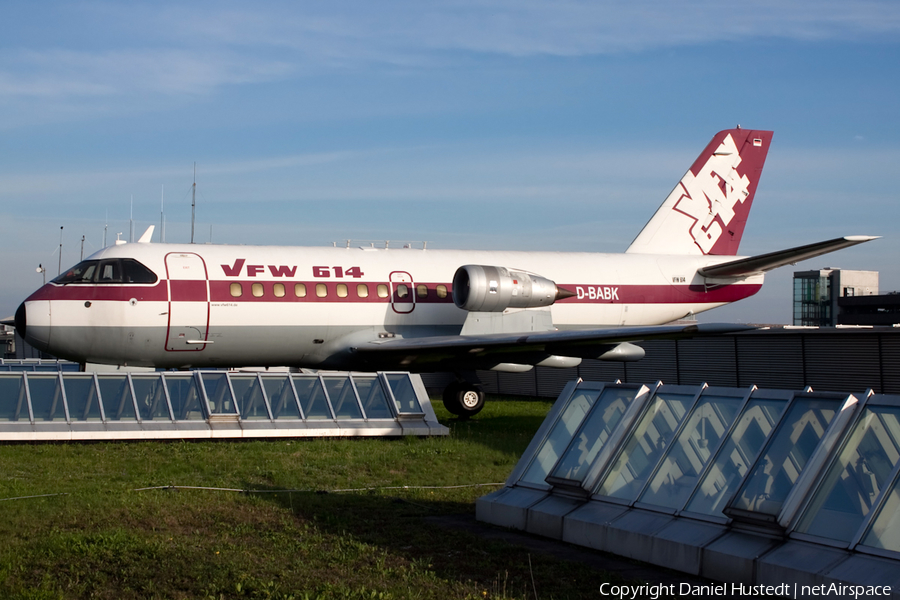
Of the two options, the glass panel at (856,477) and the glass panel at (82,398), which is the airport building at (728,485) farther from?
the glass panel at (82,398)

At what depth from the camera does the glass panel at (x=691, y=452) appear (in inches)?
323

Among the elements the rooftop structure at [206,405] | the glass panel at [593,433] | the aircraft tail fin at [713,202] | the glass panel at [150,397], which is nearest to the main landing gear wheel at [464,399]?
the rooftop structure at [206,405]

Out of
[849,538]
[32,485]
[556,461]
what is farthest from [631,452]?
[32,485]

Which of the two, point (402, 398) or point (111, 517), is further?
point (402, 398)

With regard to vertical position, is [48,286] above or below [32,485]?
above

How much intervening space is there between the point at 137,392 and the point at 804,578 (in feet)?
41.7

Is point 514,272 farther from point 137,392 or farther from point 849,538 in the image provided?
point 849,538

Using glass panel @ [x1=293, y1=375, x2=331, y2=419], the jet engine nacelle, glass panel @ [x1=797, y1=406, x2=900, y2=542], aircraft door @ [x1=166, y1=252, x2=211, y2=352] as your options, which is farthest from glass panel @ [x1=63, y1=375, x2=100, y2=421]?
glass panel @ [x1=797, y1=406, x2=900, y2=542]

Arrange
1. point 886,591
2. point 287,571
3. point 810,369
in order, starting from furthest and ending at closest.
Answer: point 810,369 < point 287,571 < point 886,591

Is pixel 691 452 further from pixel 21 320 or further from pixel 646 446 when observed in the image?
pixel 21 320

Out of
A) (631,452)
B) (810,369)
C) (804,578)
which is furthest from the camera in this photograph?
(810,369)

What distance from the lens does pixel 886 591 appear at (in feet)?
19.8

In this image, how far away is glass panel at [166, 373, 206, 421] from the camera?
51.8 ft

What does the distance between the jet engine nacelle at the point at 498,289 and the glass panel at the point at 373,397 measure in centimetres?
428
